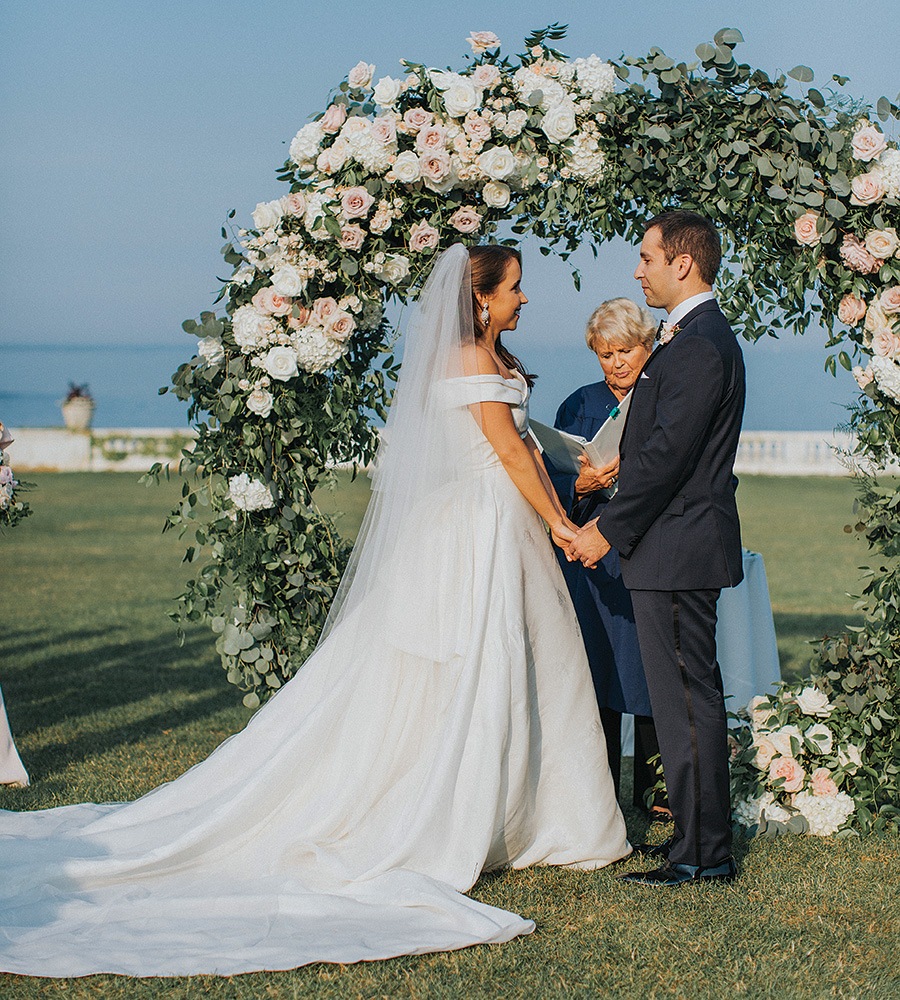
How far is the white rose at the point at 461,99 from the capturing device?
505 centimetres

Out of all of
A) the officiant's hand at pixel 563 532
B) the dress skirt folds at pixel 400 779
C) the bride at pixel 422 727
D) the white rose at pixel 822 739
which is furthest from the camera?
the white rose at pixel 822 739

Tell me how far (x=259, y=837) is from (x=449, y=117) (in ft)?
10.0

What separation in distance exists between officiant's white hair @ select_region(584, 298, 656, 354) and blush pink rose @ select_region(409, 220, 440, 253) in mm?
826

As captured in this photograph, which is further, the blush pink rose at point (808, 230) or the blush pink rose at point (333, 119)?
the blush pink rose at point (333, 119)

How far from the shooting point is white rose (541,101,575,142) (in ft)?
16.3

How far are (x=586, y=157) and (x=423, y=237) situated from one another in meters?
0.76

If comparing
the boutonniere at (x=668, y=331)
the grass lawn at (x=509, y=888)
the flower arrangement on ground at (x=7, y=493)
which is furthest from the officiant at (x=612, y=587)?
the flower arrangement on ground at (x=7, y=493)

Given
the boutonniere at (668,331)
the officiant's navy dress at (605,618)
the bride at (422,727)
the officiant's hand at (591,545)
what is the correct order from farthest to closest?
the officiant's navy dress at (605,618)
the officiant's hand at (591,545)
the boutonniere at (668,331)
the bride at (422,727)

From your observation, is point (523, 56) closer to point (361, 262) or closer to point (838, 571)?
point (361, 262)

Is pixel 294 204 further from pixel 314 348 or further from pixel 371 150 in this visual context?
pixel 314 348

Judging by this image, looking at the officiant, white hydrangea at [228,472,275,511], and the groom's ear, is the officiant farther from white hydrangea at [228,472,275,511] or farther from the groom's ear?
white hydrangea at [228,472,275,511]

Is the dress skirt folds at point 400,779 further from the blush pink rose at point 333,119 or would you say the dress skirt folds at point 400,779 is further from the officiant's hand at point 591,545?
the blush pink rose at point 333,119

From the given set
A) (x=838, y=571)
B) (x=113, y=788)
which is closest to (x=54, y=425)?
(x=838, y=571)

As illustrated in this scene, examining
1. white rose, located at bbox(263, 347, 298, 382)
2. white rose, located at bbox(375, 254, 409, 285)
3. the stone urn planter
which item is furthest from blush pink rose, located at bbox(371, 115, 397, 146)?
the stone urn planter
